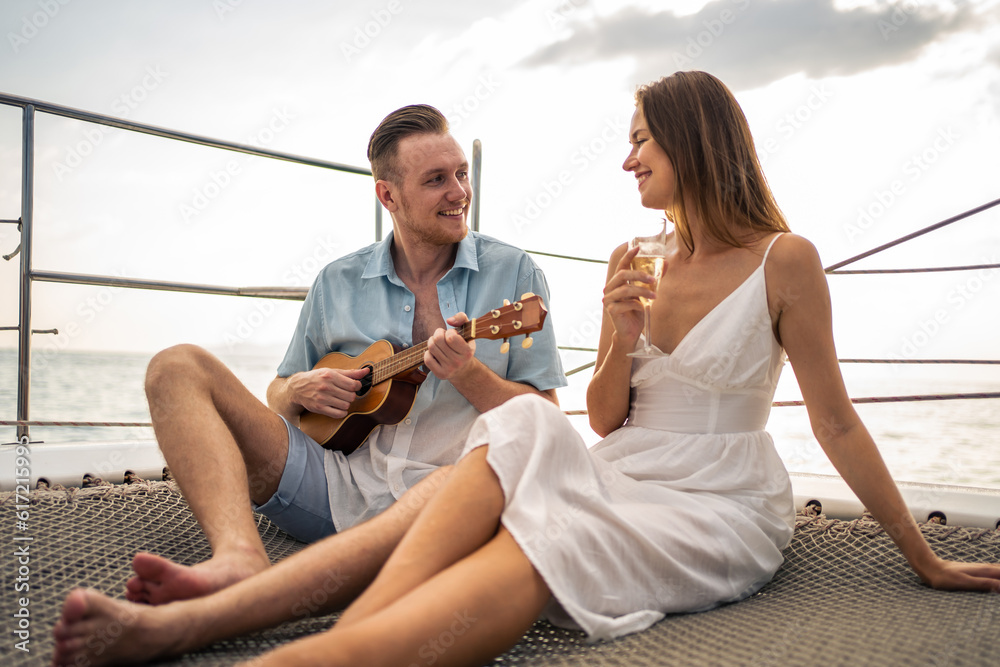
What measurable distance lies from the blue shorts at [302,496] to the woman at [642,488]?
0.55 meters

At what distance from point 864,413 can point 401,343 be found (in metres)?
11.6

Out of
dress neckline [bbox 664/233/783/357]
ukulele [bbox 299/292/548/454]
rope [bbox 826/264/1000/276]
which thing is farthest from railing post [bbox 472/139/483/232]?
dress neckline [bbox 664/233/783/357]

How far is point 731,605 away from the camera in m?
1.41

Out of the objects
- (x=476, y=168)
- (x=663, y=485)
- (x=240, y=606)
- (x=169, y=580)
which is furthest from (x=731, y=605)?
(x=476, y=168)

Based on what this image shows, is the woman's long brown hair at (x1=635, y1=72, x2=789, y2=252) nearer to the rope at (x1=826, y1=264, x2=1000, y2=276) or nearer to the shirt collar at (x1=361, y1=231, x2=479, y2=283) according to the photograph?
the shirt collar at (x1=361, y1=231, x2=479, y2=283)

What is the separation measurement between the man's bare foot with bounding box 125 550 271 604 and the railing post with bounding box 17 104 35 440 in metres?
1.54

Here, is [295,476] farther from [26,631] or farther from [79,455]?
[79,455]

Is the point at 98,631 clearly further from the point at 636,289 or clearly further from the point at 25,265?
the point at 25,265

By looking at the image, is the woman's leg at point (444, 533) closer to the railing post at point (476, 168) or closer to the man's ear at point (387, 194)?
the man's ear at point (387, 194)

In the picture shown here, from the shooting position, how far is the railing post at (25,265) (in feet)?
7.58

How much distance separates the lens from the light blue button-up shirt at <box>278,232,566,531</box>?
73.5 inches

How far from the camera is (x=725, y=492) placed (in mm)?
1497

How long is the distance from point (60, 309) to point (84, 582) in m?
1.55

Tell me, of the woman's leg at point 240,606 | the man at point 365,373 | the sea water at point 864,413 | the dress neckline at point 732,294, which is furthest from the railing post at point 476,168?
the sea water at point 864,413
